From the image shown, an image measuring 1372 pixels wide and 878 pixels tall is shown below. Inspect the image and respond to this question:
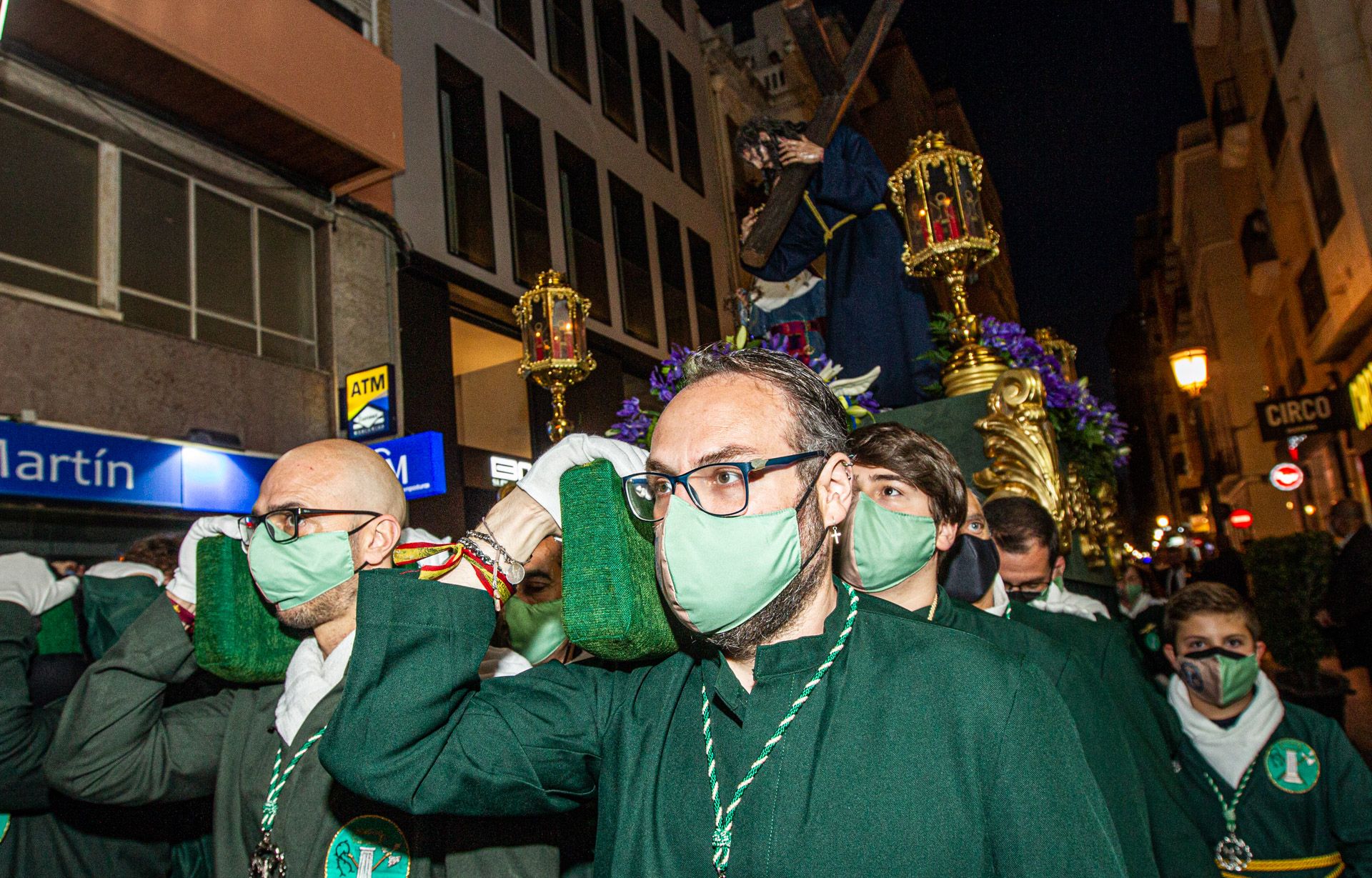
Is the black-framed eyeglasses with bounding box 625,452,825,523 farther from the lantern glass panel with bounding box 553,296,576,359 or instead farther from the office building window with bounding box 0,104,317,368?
the office building window with bounding box 0,104,317,368

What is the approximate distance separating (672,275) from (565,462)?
731 inches

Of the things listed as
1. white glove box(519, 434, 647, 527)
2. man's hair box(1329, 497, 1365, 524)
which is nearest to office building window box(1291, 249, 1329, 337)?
man's hair box(1329, 497, 1365, 524)

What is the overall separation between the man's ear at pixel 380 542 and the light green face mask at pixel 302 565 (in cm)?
6

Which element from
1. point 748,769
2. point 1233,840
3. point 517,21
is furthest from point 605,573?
point 517,21

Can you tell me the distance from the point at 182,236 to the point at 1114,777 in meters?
11.1

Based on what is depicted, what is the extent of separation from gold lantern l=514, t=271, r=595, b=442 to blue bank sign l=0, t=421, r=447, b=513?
246 centimetres

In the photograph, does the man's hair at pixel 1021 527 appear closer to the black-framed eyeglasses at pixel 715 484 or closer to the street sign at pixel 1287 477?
the black-framed eyeglasses at pixel 715 484

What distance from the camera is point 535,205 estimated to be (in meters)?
16.0

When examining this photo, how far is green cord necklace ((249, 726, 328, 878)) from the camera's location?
89.4 inches

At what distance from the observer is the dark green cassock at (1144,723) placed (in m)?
2.59

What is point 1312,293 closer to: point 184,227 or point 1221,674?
point 1221,674

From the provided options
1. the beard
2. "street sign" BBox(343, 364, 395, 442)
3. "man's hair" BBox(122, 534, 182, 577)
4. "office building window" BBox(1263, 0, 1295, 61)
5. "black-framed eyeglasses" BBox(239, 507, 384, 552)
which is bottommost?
the beard

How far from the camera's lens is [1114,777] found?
7.36 ft

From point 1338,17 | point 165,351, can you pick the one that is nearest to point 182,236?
point 165,351
